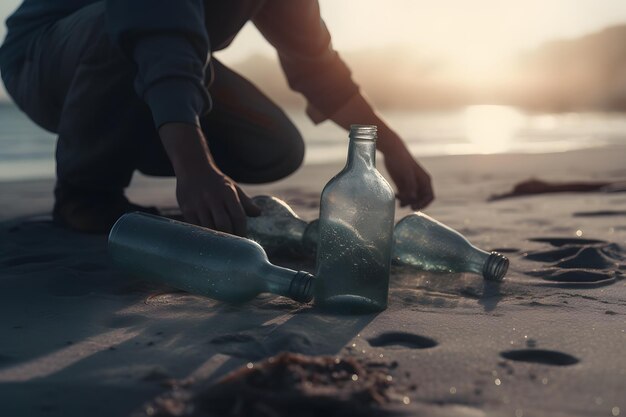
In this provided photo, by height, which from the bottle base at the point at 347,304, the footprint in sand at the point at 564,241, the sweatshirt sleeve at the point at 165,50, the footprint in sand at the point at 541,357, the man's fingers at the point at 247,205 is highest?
the sweatshirt sleeve at the point at 165,50

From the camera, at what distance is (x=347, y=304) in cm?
188

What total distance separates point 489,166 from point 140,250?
620 cm

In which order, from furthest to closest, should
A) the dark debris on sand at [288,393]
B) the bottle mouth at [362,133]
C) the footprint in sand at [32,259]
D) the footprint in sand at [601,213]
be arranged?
the footprint in sand at [601,213], the footprint in sand at [32,259], the bottle mouth at [362,133], the dark debris on sand at [288,393]

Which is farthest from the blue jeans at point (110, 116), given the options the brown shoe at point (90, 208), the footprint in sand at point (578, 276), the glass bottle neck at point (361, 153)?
the footprint in sand at point (578, 276)

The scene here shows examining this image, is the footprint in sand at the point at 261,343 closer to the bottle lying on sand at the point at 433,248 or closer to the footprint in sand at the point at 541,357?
the footprint in sand at the point at 541,357

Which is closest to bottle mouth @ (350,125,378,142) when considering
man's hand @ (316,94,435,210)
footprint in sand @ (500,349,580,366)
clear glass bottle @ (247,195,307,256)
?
footprint in sand @ (500,349,580,366)

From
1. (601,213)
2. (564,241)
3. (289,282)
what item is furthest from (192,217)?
(601,213)

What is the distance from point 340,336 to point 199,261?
421 mm

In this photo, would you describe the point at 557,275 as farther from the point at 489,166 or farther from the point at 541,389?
the point at 489,166

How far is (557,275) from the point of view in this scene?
7.78ft

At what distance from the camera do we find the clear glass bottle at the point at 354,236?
1854 millimetres

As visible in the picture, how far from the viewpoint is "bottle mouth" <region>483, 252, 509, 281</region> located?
2.25 metres

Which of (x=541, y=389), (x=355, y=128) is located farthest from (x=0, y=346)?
(x=541, y=389)

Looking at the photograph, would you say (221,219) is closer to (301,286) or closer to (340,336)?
(301,286)
